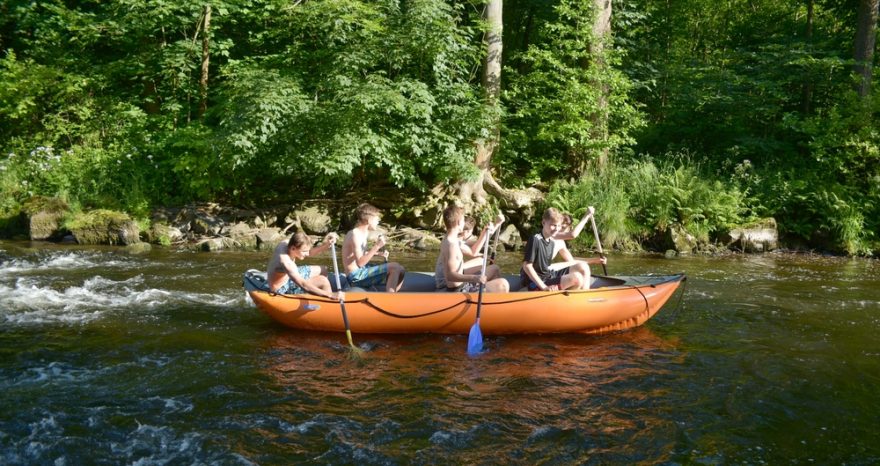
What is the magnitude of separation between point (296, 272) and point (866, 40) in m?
12.8

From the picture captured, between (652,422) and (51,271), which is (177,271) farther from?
(652,422)

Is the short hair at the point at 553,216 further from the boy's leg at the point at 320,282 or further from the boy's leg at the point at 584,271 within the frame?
the boy's leg at the point at 320,282

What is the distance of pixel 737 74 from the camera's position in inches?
631

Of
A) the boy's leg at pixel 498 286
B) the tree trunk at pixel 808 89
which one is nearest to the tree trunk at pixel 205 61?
the boy's leg at pixel 498 286

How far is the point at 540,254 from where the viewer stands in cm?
751

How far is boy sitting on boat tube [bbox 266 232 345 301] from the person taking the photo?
7090 mm

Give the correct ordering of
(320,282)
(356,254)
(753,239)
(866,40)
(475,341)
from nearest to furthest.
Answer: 1. (475,341)
2. (320,282)
3. (356,254)
4. (753,239)
5. (866,40)

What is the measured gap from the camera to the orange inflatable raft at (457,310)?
23.0 feet

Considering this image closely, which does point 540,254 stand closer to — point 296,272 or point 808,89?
point 296,272

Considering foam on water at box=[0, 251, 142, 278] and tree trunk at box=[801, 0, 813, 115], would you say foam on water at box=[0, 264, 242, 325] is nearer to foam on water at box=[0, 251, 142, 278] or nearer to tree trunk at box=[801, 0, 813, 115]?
foam on water at box=[0, 251, 142, 278]

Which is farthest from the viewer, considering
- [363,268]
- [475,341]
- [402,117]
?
[402,117]

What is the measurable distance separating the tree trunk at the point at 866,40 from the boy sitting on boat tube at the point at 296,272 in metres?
12.0

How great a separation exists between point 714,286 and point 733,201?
165 inches

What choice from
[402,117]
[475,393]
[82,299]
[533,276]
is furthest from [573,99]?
[475,393]
